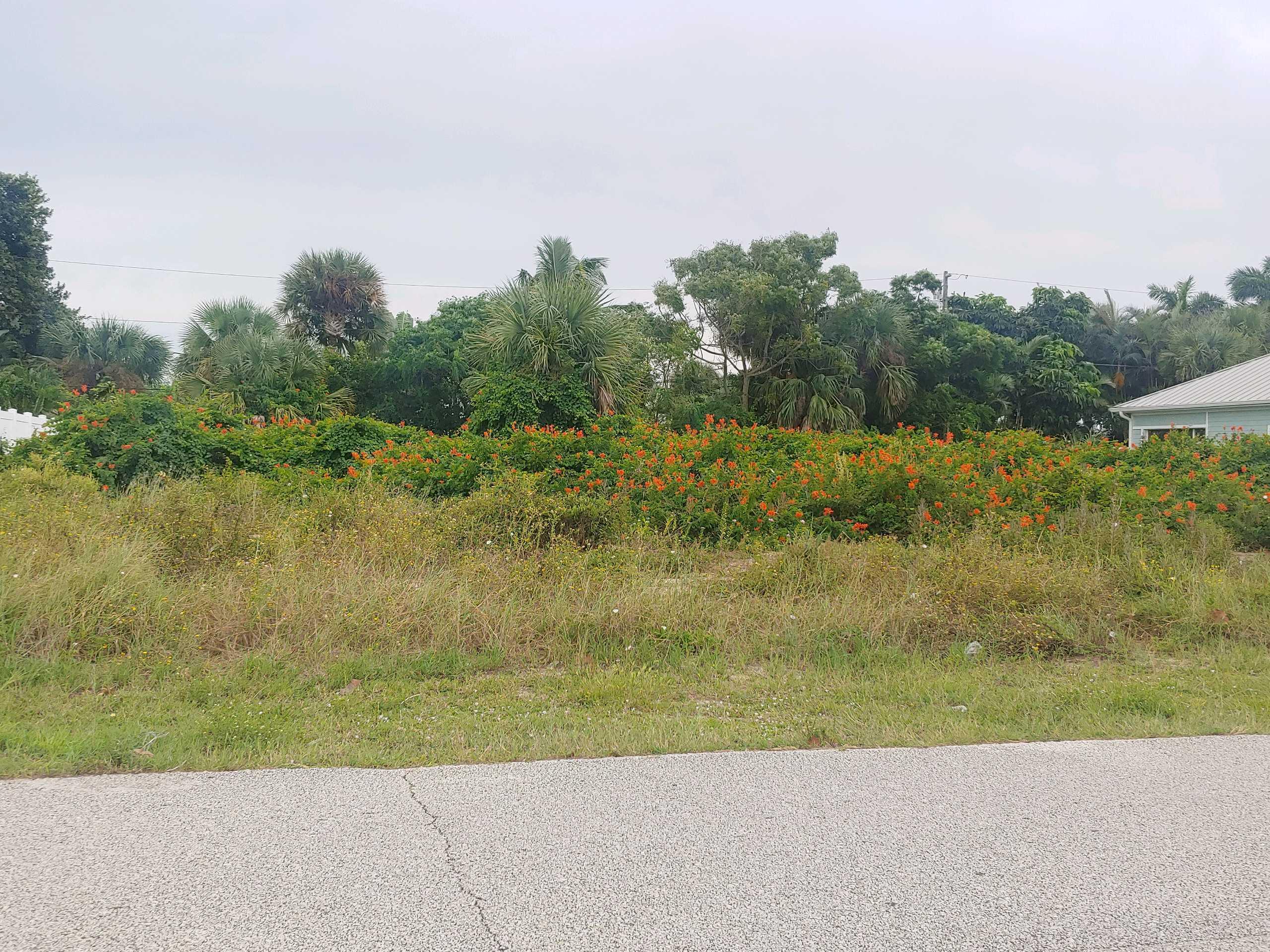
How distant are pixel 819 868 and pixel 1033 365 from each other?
32.2 m

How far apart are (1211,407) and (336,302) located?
82.0 ft

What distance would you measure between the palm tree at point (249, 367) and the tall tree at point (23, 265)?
1111cm

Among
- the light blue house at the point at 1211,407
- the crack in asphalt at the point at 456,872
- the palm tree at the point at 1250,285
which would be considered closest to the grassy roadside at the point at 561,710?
the crack in asphalt at the point at 456,872

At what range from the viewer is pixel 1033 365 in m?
32.1

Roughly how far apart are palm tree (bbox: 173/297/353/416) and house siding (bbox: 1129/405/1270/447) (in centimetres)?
1948

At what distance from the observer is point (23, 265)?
3177 centimetres

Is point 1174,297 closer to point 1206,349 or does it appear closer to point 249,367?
point 1206,349

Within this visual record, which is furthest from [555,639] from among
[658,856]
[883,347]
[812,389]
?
[883,347]

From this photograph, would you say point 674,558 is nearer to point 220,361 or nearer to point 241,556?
point 241,556

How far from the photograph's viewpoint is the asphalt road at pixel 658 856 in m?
2.74

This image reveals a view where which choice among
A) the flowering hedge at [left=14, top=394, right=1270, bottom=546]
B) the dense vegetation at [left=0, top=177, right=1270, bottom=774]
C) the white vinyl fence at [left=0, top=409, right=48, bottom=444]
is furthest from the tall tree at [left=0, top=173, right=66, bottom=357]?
the flowering hedge at [left=14, top=394, right=1270, bottom=546]

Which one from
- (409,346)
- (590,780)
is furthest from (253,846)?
(409,346)

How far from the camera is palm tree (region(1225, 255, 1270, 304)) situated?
46781 mm

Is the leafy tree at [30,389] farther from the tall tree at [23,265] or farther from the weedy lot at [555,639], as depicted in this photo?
the weedy lot at [555,639]
